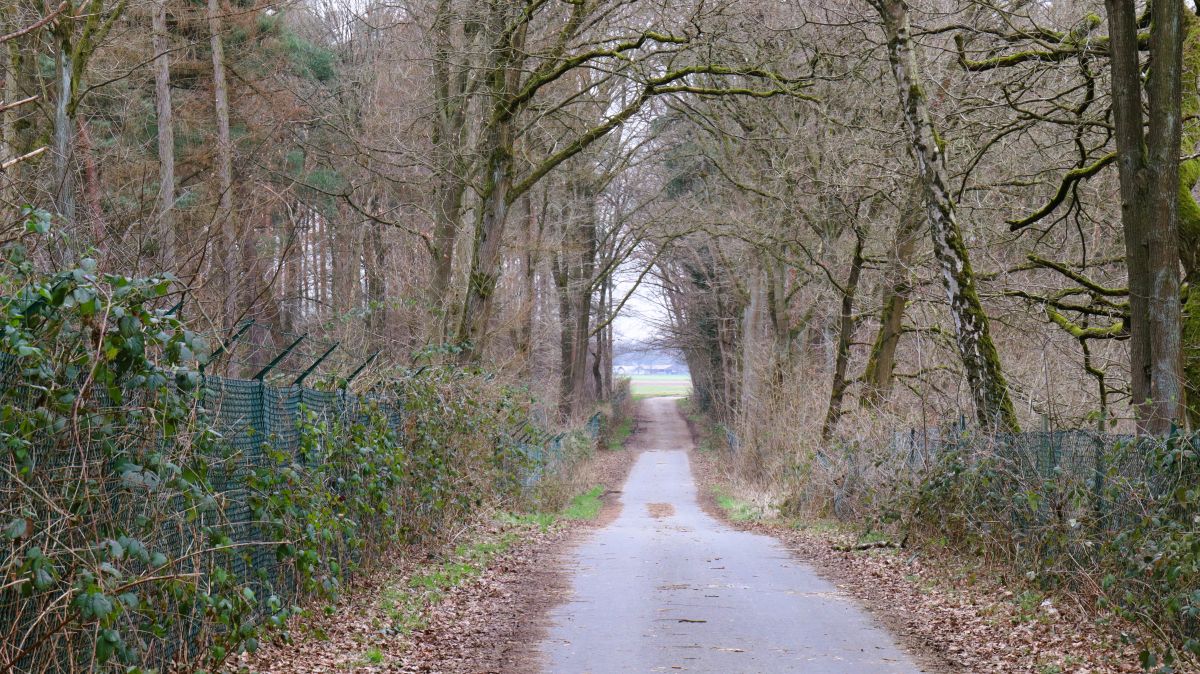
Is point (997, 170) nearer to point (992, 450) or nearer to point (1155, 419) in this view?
point (992, 450)

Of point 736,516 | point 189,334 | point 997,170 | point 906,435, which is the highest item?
point 997,170

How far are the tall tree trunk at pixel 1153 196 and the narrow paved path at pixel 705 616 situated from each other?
3.44m

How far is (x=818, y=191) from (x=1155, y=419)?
12.8 metres

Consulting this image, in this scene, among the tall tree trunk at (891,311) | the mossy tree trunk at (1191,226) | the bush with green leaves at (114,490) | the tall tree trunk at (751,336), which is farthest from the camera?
the tall tree trunk at (751,336)

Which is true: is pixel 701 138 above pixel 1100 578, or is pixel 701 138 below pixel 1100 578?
above

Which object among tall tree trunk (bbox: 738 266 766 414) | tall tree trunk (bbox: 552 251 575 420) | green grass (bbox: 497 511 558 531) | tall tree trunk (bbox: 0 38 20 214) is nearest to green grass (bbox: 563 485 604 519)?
green grass (bbox: 497 511 558 531)

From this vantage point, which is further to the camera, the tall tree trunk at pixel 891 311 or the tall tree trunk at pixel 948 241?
the tall tree trunk at pixel 891 311

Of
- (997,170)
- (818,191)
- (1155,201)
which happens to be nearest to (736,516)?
(818,191)

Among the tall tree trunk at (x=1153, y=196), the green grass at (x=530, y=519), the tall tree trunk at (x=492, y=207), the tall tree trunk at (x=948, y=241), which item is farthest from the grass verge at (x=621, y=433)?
the tall tree trunk at (x=1153, y=196)

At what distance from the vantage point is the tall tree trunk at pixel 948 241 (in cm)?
1331

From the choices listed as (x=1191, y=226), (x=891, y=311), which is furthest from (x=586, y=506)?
(x=1191, y=226)

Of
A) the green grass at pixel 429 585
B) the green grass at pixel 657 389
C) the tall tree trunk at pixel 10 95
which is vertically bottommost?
the green grass at pixel 429 585

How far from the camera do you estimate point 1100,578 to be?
924 cm

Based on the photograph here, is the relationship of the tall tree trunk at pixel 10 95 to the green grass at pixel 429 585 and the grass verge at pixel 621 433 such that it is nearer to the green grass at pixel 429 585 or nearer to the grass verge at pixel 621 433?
the green grass at pixel 429 585
